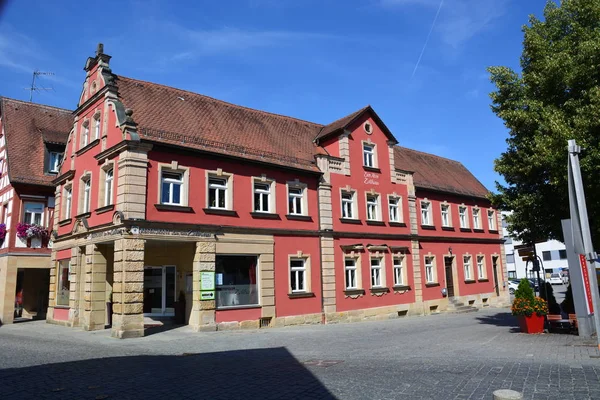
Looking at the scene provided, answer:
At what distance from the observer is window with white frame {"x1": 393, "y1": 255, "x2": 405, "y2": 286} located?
25.5 meters

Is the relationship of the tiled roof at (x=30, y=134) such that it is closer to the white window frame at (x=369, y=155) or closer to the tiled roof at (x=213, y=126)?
the tiled roof at (x=213, y=126)

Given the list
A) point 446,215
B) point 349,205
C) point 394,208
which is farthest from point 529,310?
point 446,215

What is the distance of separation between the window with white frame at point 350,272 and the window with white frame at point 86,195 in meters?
12.2

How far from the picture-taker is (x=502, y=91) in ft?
51.2

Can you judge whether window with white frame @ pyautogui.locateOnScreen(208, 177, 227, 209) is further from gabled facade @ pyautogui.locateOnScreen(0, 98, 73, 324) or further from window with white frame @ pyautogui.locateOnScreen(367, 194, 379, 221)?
gabled facade @ pyautogui.locateOnScreen(0, 98, 73, 324)

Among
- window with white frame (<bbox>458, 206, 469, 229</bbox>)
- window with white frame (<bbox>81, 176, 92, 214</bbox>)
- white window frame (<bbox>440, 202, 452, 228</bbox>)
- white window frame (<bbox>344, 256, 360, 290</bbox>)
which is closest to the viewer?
window with white frame (<bbox>81, 176, 92, 214</bbox>)

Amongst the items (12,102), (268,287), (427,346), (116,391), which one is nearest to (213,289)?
(268,287)

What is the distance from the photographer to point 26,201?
79.9 ft

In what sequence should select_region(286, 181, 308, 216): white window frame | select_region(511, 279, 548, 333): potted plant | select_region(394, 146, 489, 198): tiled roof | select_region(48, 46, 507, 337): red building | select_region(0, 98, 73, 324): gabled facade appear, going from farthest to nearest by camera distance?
select_region(394, 146, 489, 198): tiled roof < select_region(0, 98, 73, 324): gabled facade < select_region(286, 181, 308, 216): white window frame < select_region(48, 46, 507, 337): red building < select_region(511, 279, 548, 333): potted plant

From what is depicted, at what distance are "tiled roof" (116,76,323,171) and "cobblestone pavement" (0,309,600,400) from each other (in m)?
7.92

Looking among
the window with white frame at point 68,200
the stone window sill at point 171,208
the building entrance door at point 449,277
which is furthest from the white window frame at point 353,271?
the window with white frame at point 68,200

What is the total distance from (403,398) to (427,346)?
20.0ft

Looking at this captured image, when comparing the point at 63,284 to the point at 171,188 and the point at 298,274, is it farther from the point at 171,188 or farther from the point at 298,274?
the point at 298,274

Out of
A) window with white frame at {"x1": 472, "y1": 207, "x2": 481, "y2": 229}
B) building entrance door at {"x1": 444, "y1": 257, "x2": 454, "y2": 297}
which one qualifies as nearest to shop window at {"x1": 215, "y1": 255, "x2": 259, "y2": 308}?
building entrance door at {"x1": 444, "y1": 257, "x2": 454, "y2": 297}
